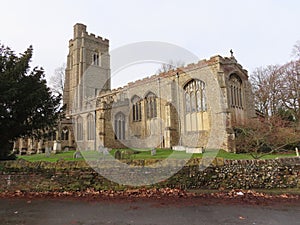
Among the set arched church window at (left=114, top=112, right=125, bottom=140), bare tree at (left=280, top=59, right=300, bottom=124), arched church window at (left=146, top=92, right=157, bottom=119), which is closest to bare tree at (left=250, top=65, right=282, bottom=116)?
bare tree at (left=280, top=59, right=300, bottom=124)

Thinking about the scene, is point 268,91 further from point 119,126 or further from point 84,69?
point 84,69

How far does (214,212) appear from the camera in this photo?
638 cm

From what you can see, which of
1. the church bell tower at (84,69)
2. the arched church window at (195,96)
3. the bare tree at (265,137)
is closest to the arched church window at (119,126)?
the arched church window at (195,96)

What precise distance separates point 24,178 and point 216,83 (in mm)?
17068

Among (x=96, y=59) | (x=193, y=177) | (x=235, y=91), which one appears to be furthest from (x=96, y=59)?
(x=193, y=177)

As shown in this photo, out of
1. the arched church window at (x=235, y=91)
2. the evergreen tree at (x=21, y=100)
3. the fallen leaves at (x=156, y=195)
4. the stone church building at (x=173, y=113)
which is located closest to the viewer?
the fallen leaves at (x=156, y=195)

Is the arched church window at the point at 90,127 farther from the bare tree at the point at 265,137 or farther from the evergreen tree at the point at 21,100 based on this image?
the bare tree at the point at 265,137

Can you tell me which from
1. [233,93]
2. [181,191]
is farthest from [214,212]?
[233,93]

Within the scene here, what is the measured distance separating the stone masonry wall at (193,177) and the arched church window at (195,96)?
43.9 feet

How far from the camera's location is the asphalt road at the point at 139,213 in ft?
18.5

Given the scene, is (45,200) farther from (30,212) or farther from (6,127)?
(6,127)

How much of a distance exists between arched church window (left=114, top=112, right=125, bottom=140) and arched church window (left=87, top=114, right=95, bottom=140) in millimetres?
2485

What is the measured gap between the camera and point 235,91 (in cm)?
2284

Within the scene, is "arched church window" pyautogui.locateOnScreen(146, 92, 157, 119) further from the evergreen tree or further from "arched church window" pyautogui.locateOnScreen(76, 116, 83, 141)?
the evergreen tree
